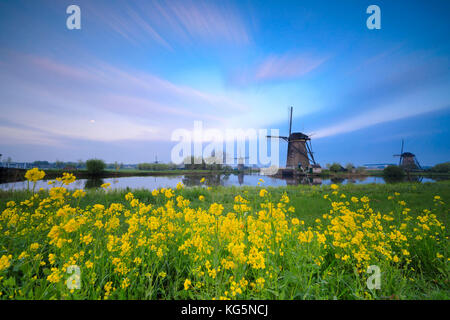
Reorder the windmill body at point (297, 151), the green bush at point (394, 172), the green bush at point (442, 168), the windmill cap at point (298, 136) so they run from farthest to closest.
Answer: the windmill cap at point (298, 136), the windmill body at point (297, 151), the green bush at point (394, 172), the green bush at point (442, 168)

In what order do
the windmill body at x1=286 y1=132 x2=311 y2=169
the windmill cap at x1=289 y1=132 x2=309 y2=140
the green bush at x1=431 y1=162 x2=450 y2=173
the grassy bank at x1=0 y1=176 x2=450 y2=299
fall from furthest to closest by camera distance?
the windmill cap at x1=289 y1=132 x2=309 y2=140 < the windmill body at x1=286 y1=132 x2=311 y2=169 < the green bush at x1=431 y1=162 x2=450 y2=173 < the grassy bank at x1=0 y1=176 x2=450 y2=299

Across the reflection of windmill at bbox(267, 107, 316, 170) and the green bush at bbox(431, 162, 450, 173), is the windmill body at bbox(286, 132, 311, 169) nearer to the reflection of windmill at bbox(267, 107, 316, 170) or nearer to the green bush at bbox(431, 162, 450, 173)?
the reflection of windmill at bbox(267, 107, 316, 170)

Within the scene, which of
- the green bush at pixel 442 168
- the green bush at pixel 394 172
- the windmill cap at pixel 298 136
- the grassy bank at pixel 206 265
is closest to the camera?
the grassy bank at pixel 206 265

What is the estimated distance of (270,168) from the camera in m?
41.1

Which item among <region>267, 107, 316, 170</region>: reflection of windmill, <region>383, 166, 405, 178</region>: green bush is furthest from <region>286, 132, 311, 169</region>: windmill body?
<region>383, 166, 405, 178</region>: green bush

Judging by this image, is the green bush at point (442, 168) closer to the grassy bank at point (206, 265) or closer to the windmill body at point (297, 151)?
the windmill body at point (297, 151)

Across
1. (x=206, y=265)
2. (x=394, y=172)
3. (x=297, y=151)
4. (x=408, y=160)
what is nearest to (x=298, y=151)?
(x=297, y=151)

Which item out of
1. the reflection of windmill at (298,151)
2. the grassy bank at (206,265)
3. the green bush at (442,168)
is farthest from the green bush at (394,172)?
the grassy bank at (206,265)

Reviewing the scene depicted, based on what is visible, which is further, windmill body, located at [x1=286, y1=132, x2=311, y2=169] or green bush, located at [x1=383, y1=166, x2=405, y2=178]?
windmill body, located at [x1=286, y1=132, x2=311, y2=169]

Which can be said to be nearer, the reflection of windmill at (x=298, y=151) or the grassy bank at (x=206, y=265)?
the grassy bank at (x=206, y=265)

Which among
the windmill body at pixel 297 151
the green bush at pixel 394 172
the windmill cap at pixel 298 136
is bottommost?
the green bush at pixel 394 172

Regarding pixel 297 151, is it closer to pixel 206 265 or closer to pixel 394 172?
pixel 394 172

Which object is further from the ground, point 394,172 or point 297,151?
point 297,151

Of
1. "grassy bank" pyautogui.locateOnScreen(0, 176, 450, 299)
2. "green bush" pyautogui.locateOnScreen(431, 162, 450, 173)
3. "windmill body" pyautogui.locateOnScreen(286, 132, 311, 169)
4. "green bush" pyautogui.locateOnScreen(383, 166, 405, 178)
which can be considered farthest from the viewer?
"windmill body" pyautogui.locateOnScreen(286, 132, 311, 169)
